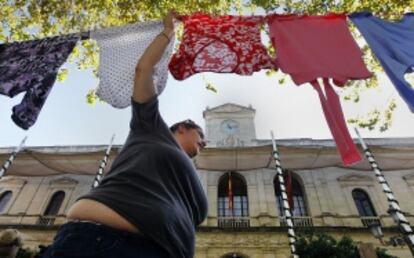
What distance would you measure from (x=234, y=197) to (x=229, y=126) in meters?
5.16

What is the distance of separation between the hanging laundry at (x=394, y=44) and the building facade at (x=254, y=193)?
293 inches

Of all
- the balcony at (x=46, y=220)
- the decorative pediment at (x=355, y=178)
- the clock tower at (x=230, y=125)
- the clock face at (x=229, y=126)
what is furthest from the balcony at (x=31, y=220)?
the decorative pediment at (x=355, y=178)

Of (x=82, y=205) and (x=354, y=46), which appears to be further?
(x=354, y=46)

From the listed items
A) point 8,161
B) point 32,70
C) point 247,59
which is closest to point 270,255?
point 8,161

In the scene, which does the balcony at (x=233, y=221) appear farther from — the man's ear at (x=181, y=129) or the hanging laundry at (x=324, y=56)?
the man's ear at (x=181, y=129)

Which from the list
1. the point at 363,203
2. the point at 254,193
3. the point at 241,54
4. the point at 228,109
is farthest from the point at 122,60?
the point at 228,109

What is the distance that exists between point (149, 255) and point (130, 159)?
468 mm

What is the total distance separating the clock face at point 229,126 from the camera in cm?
2023

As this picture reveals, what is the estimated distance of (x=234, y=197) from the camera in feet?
55.9

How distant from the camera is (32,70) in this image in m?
3.82

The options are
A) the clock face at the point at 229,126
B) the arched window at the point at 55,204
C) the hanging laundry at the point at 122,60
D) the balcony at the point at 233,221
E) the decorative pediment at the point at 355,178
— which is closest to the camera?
the hanging laundry at the point at 122,60

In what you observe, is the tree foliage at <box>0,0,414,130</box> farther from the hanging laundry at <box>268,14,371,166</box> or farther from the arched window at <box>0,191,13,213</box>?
the arched window at <box>0,191,13,213</box>

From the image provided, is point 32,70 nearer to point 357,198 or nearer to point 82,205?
point 82,205

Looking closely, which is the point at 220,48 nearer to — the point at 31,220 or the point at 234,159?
the point at 234,159
